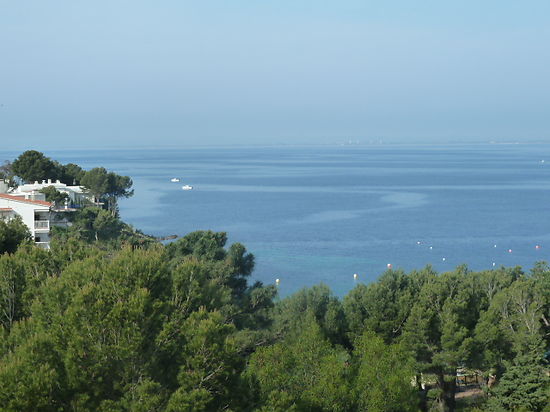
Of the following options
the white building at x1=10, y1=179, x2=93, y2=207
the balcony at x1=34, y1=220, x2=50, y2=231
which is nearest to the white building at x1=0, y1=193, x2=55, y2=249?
the balcony at x1=34, y1=220, x2=50, y2=231

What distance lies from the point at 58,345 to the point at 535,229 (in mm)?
50928

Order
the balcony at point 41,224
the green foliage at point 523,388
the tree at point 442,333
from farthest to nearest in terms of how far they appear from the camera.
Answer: the balcony at point 41,224 → the tree at point 442,333 → the green foliage at point 523,388

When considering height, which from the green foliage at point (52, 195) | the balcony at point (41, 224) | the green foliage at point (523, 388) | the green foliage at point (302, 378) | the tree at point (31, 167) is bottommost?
the green foliage at point (523, 388)

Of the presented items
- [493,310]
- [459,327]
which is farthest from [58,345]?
[493,310]

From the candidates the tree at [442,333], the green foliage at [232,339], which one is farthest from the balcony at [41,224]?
the tree at [442,333]

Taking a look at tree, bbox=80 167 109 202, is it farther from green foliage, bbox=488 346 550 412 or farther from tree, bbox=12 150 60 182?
green foliage, bbox=488 346 550 412

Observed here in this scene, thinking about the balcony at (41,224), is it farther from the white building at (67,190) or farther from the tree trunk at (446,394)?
the tree trunk at (446,394)

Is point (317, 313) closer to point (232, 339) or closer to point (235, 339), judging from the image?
point (235, 339)

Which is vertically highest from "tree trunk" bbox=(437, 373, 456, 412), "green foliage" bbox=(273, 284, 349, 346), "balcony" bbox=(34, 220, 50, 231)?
"balcony" bbox=(34, 220, 50, 231)

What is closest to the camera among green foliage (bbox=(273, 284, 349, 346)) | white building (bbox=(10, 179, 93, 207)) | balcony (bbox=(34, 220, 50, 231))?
green foliage (bbox=(273, 284, 349, 346))

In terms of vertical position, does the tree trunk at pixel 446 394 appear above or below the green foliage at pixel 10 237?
below

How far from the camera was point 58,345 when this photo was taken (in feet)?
34.7

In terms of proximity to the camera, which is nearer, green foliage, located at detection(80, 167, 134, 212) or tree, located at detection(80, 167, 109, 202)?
tree, located at detection(80, 167, 109, 202)

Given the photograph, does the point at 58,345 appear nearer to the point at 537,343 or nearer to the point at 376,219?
the point at 537,343
